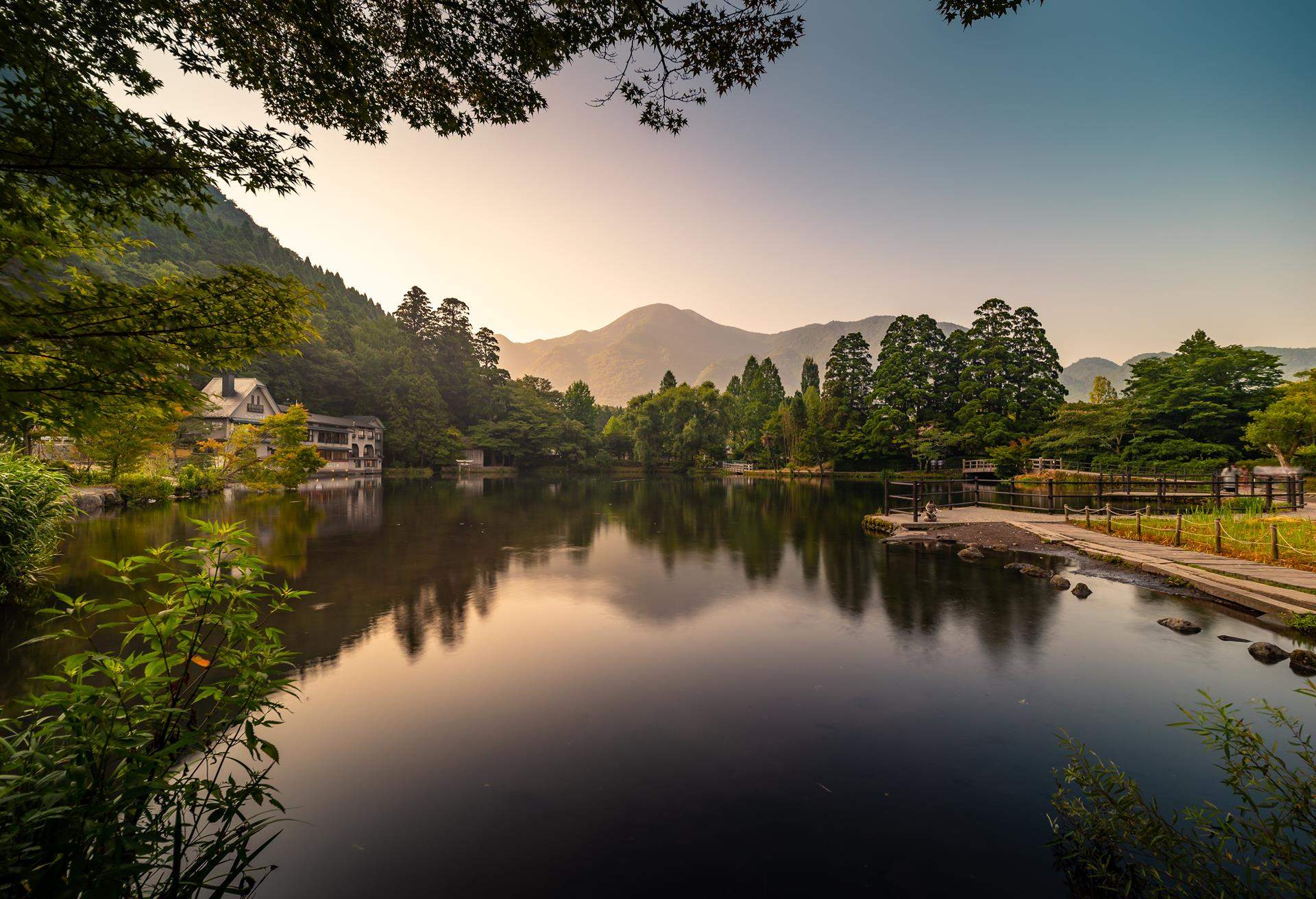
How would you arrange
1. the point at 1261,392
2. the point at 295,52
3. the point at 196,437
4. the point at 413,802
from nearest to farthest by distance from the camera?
the point at 413,802
the point at 295,52
the point at 1261,392
the point at 196,437

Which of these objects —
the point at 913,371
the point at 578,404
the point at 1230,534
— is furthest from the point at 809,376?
the point at 1230,534

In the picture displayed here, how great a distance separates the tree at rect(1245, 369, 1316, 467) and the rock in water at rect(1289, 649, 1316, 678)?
115ft

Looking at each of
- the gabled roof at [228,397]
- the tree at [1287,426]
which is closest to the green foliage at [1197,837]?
the tree at [1287,426]

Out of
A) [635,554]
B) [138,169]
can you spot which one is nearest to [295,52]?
[138,169]

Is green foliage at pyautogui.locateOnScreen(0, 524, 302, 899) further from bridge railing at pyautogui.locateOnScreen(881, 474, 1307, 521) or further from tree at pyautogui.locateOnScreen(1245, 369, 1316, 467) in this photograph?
tree at pyautogui.locateOnScreen(1245, 369, 1316, 467)

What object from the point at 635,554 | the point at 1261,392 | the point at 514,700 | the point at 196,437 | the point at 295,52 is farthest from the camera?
the point at 196,437

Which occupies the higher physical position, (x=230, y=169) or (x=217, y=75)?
(x=217, y=75)

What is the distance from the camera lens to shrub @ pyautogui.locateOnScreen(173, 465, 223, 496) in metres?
28.8

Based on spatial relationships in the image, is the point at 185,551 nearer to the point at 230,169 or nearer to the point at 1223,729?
the point at 230,169

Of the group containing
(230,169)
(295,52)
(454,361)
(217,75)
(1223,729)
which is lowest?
(1223,729)

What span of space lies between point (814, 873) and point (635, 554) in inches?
524

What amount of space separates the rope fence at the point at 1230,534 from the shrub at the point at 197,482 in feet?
149

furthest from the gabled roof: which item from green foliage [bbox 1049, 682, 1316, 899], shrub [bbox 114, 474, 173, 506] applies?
green foliage [bbox 1049, 682, 1316, 899]

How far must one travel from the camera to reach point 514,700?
7.08m
